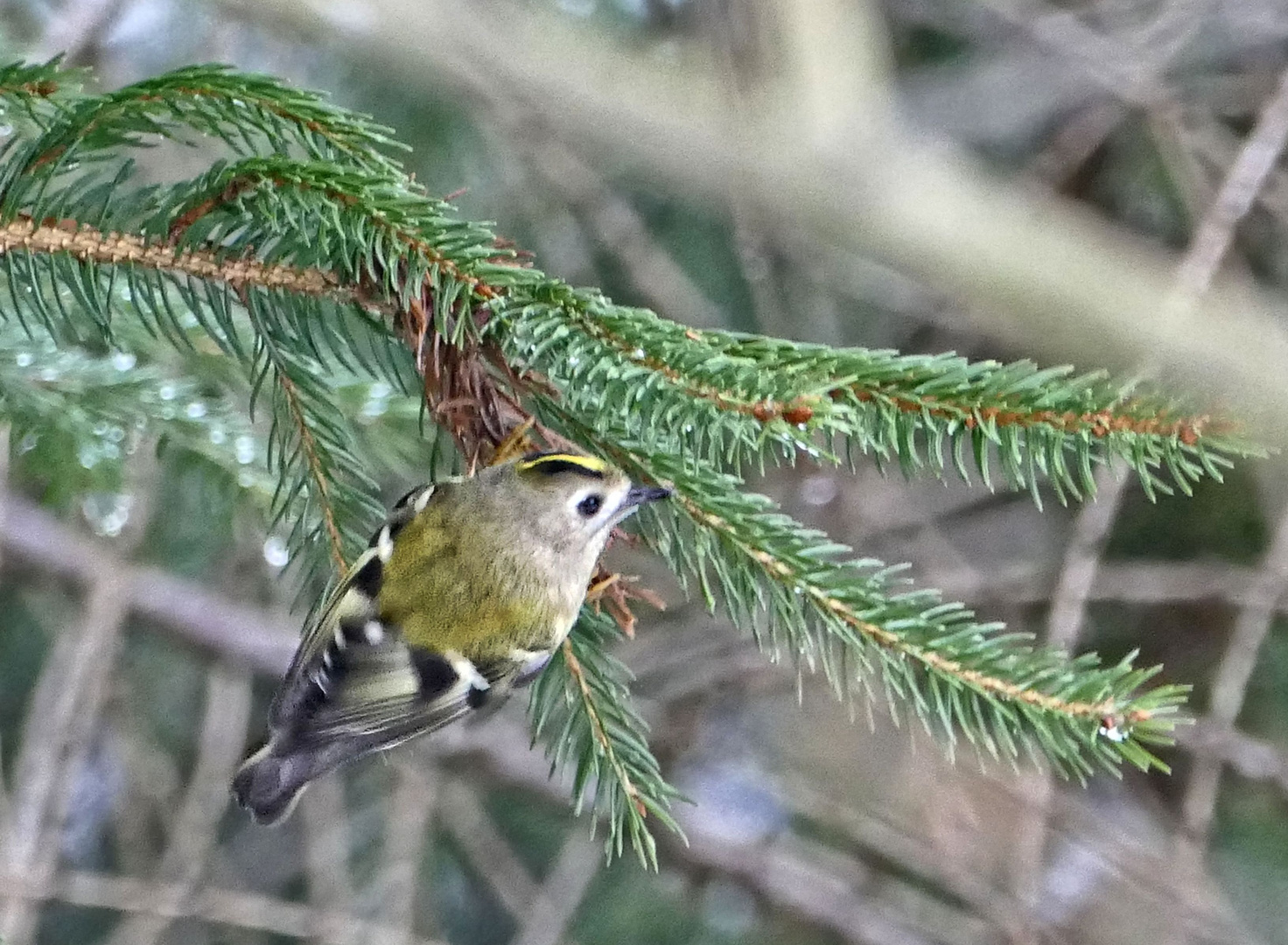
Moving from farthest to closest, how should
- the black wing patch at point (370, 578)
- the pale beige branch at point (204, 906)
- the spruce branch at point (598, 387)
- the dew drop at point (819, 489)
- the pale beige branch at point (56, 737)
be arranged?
the dew drop at point (819, 489)
the pale beige branch at point (204, 906)
the pale beige branch at point (56, 737)
the black wing patch at point (370, 578)
the spruce branch at point (598, 387)

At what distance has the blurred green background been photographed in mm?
1586

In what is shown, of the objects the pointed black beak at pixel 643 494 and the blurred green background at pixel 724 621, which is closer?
the pointed black beak at pixel 643 494

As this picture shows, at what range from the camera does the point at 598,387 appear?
2.08ft

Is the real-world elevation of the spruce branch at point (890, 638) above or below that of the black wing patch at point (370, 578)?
above

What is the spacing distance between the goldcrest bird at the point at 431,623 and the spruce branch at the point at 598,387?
75 millimetres

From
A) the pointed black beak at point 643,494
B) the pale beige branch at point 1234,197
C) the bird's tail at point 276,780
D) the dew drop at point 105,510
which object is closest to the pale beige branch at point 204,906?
the dew drop at point 105,510

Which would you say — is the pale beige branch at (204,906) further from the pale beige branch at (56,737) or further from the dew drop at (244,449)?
the dew drop at (244,449)

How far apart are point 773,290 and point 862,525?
414 mm

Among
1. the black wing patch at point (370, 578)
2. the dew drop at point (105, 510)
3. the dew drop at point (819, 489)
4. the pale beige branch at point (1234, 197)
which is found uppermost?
the pale beige branch at point (1234, 197)

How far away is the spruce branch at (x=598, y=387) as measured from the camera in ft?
1.99

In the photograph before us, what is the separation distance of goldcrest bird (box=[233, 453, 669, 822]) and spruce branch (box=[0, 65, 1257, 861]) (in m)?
0.08

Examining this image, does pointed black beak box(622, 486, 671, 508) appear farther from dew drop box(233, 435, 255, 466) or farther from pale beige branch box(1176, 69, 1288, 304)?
pale beige branch box(1176, 69, 1288, 304)

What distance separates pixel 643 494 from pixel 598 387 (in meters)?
0.12

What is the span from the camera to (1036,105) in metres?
2.07
